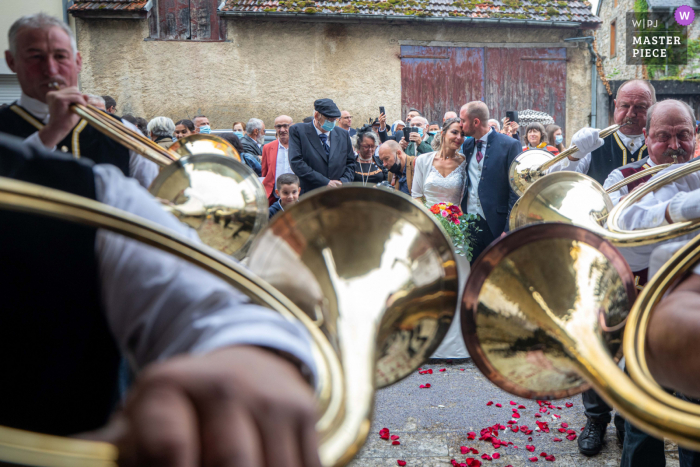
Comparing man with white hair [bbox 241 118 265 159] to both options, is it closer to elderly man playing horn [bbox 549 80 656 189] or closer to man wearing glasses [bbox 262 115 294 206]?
man wearing glasses [bbox 262 115 294 206]

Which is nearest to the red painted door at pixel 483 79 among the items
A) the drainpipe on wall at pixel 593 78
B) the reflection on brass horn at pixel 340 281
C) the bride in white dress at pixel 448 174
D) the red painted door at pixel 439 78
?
the red painted door at pixel 439 78

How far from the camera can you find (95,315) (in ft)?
2.12

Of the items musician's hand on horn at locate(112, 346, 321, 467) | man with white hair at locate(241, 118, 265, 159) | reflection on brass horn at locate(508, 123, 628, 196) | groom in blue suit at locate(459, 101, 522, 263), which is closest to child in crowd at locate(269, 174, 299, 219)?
groom in blue suit at locate(459, 101, 522, 263)

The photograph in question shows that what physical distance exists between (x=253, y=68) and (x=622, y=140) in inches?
331

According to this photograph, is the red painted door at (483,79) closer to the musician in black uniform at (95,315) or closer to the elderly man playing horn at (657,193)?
the elderly man playing horn at (657,193)

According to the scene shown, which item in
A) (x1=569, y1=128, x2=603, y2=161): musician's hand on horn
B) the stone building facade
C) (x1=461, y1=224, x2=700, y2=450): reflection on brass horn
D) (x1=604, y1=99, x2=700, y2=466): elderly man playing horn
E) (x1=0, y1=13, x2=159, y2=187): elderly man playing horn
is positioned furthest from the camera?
the stone building facade

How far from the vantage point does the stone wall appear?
10312 millimetres

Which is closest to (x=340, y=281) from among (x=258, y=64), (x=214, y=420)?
(x=214, y=420)

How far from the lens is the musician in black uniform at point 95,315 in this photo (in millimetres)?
471

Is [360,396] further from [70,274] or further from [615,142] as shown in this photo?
[615,142]

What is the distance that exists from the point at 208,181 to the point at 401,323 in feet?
3.86

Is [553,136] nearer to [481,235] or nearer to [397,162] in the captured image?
[397,162]

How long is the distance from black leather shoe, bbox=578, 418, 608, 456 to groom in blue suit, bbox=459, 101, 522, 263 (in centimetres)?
171

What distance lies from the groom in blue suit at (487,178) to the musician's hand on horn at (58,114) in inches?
127
